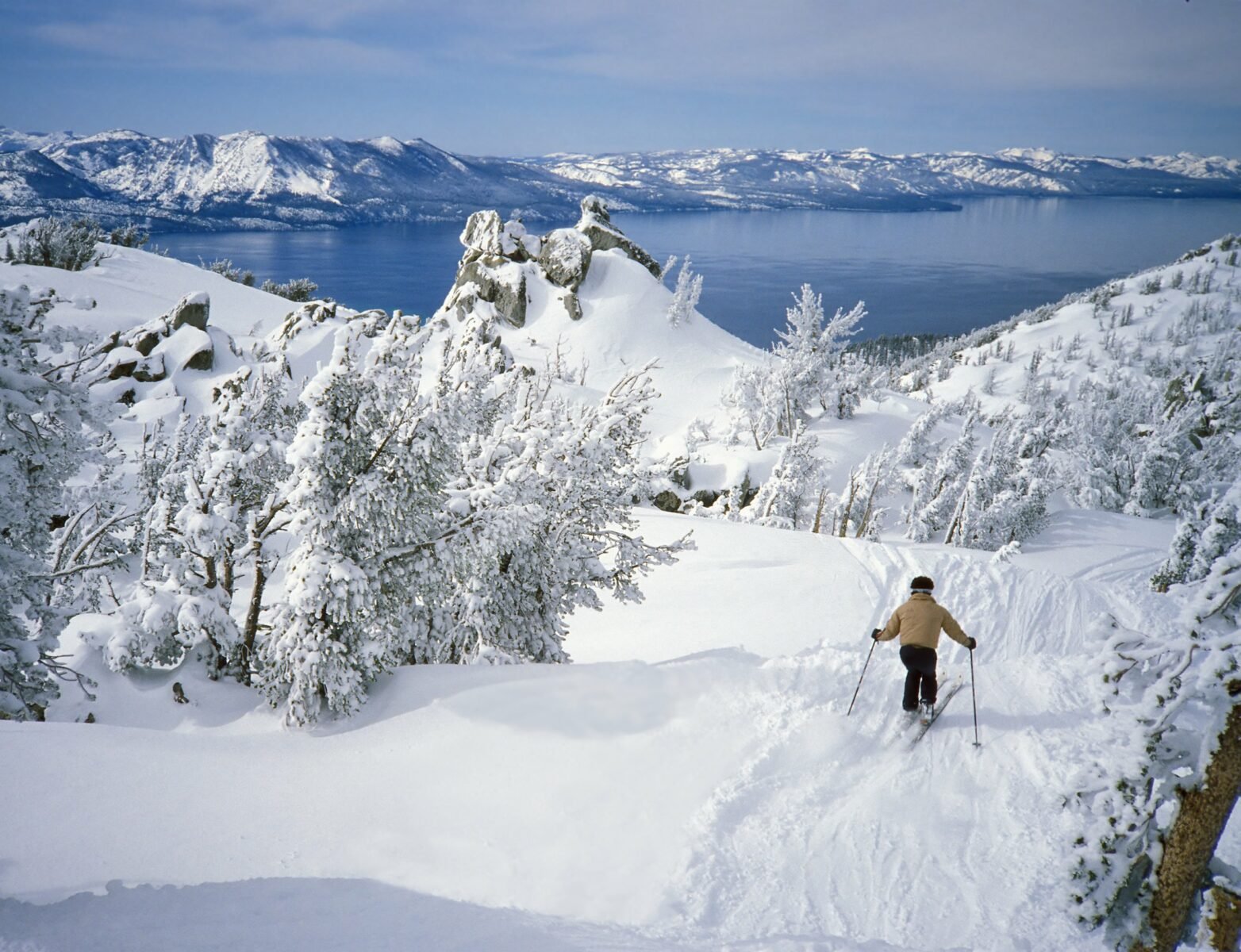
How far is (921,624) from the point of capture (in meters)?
7.72

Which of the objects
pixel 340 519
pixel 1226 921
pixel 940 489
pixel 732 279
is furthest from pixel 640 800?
pixel 732 279

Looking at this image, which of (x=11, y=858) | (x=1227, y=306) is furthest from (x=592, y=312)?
(x=1227, y=306)

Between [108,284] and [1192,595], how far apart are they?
60.0m

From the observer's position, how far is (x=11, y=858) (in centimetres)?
559

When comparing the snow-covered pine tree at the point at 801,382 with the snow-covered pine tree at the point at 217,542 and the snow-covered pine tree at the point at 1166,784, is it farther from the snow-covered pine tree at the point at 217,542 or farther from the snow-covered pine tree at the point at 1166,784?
the snow-covered pine tree at the point at 1166,784

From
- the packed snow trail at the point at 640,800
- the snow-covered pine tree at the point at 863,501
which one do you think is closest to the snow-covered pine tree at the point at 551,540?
the packed snow trail at the point at 640,800

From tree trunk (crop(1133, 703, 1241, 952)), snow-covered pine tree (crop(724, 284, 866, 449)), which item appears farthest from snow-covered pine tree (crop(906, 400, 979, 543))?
tree trunk (crop(1133, 703, 1241, 952))

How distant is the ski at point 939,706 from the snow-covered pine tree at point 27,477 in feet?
39.4

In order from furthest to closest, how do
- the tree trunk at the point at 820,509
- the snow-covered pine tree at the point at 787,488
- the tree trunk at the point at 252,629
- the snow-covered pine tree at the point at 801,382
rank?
the snow-covered pine tree at the point at 801,382 → the snow-covered pine tree at the point at 787,488 → the tree trunk at the point at 820,509 → the tree trunk at the point at 252,629

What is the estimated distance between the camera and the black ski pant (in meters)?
7.70

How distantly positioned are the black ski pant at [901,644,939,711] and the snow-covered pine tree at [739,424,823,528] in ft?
75.1

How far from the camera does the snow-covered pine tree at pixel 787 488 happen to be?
3134 centimetres

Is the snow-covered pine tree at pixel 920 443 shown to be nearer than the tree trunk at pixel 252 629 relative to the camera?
No

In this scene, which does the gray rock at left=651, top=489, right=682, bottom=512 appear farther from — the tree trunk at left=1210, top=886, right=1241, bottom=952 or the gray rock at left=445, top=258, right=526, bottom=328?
the tree trunk at left=1210, top=886, right=1241, bottom=952
